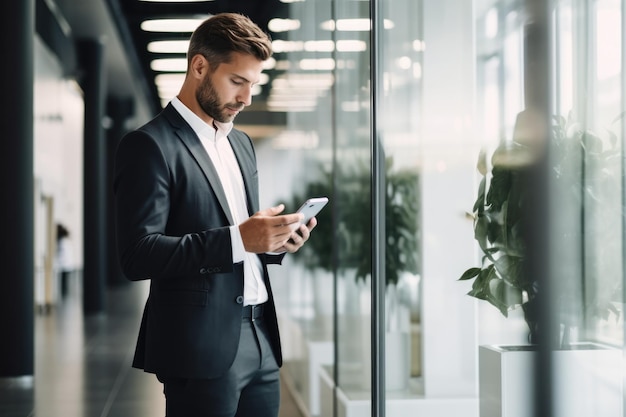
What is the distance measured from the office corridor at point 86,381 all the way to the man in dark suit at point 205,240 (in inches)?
160

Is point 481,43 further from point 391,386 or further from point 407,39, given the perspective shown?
point 391,386

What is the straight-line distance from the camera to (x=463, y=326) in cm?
307

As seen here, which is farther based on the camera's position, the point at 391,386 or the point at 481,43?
the point at 391,386

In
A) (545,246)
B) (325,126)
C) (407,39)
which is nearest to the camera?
(545,246)

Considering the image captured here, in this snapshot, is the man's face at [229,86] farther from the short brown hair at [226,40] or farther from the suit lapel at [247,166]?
the suit lapel at [247,166]

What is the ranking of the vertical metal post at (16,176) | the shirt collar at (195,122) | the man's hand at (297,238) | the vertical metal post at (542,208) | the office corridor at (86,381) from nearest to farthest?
1. the vertical metal post at (542,208)
2. the man's hand at (297,238)
3. the shirt collar at (195,122)
4. the office corridor at (86,381)
5. the vertical metal post at (16,176)

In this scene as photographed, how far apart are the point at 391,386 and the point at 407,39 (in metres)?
1.55

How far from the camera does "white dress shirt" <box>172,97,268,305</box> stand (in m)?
2.43

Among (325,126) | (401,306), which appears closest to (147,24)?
(325,126)

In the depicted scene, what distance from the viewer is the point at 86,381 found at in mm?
7684

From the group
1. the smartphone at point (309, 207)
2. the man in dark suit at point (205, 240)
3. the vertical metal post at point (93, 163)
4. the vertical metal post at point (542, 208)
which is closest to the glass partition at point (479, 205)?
the vertical metal post at point (542, 208)

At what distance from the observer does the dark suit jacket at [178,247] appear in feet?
7.24

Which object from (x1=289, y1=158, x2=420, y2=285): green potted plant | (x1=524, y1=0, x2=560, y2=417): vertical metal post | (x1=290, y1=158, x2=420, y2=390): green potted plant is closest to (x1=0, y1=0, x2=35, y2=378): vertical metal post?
(x1=289, y1=158, x2=420, y2=285): green potted plant

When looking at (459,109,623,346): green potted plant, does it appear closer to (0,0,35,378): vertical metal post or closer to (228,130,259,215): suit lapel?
(228,130,259,215): suit lapel
